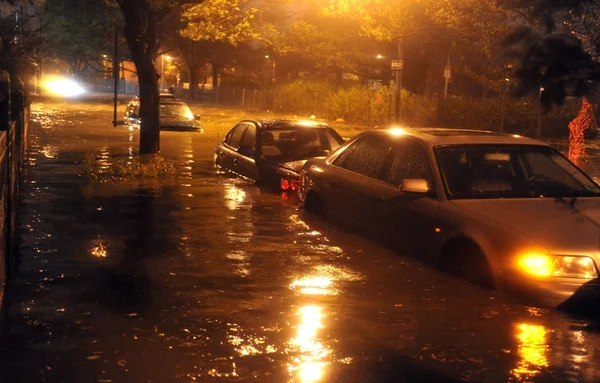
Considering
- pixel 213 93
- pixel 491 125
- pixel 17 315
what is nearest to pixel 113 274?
pixel 17 315

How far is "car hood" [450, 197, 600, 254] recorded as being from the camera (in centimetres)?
763

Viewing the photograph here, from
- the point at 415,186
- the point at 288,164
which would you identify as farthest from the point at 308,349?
the point at 288,164

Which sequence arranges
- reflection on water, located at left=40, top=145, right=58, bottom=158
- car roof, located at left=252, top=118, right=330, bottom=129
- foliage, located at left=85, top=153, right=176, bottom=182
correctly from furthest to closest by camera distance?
reflection on water, located at left=40, top=145, right=58, bottom=158, foliage, located at left=85, top=153, right=176, bottom=182, car roof, located at left=252, top=118, right=330, bottom=129

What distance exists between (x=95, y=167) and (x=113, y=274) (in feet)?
35.5

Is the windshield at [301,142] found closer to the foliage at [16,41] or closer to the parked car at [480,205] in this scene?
the parked car at [480,205]

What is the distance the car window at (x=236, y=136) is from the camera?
17.5 m

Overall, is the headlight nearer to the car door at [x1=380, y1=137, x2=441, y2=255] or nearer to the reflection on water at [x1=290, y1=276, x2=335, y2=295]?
the car door at [x1=380, y1=137, x2=441, y2=255]

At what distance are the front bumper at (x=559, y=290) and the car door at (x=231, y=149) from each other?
10.2 meters

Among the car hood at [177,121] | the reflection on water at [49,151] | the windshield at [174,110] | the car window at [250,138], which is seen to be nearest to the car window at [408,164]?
the car window at [250,138]

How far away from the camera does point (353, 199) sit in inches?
413

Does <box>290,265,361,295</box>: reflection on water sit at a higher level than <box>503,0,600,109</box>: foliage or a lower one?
lower

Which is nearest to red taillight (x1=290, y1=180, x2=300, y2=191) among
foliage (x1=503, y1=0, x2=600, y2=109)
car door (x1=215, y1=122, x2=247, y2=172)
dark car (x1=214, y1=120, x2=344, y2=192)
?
dark car (x1=214, y1=120, x2=344, y2=192)

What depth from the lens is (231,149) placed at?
1791 centimetres

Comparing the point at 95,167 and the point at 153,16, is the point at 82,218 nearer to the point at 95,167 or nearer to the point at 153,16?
the point at 95,167
